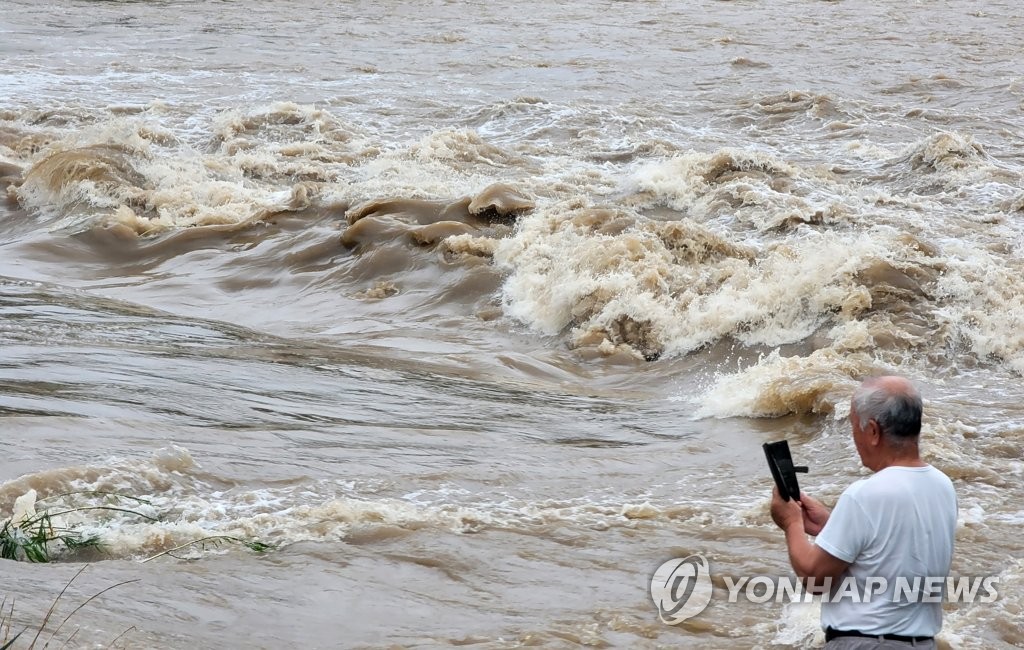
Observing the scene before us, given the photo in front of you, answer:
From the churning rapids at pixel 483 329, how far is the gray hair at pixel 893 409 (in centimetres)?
107

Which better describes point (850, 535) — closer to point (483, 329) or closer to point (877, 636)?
point (877, 636)

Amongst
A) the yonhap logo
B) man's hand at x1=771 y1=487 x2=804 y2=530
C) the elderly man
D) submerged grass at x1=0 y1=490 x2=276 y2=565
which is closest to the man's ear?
the elderly man

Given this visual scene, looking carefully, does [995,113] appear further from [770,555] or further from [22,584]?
[22,584]

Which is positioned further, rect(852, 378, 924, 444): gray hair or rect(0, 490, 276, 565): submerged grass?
rect(0, 490, 276, 565): submerged grass

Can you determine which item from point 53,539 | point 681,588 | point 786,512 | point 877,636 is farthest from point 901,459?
point 53,539

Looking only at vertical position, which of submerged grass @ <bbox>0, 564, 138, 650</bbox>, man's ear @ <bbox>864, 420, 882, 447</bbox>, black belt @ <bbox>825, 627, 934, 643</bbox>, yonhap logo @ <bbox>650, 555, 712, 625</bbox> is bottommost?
yonhap logo @ <bbox>650, 555, 712, 625</bbox>

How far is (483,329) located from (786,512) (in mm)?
5582

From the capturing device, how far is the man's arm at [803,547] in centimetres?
281

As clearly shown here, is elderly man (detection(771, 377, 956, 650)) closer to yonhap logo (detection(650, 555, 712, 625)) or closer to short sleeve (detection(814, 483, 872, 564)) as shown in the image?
short sleeve (detection(814, 483, 872, 564))

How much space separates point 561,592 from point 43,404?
8.86 ft

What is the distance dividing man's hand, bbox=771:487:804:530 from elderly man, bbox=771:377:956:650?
2.1 inches

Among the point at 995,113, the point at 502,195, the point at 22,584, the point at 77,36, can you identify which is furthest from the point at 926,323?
the point at 77,36

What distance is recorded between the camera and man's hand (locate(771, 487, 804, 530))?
9.69ft

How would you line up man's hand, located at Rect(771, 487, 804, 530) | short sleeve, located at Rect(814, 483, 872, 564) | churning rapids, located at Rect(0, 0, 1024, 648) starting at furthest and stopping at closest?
churning rapids, located at Rect(0, 0, 1024, 648) < man's hand, located at Rect(771, 487, 804, 530) < short sleeve, located at Rect(814, 483, 872, 564)
